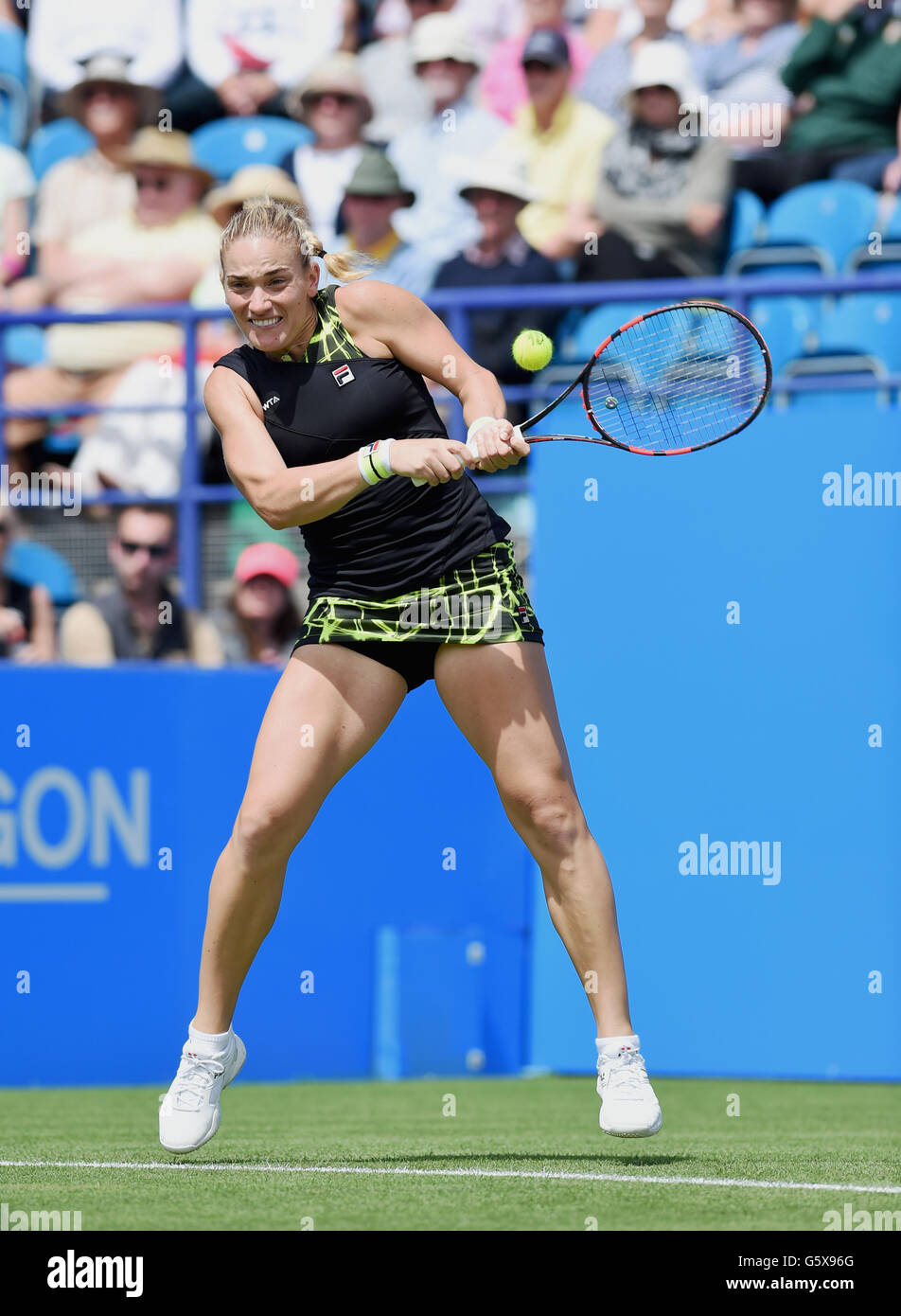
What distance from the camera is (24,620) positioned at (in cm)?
812

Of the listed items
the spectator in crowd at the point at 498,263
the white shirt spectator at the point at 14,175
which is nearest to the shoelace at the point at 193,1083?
the spectator in crowd at the point at 498,263

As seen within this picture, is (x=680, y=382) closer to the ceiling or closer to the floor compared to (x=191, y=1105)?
closer to the ceiling

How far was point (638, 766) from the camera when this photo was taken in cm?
683

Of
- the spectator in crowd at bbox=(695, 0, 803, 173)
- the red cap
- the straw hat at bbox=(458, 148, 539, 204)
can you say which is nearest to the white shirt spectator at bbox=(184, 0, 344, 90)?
the straw hat at bbox=(458, 148, 539, 204)

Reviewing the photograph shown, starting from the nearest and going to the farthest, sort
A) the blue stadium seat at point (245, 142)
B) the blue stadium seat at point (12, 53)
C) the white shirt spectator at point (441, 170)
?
the white shirt spectator at point (441, 170) → the blue stadium seat at point (245, 142) → the blue stadium seat at point (12, 53)

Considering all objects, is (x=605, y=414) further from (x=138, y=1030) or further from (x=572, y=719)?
(x=138, y=1030)

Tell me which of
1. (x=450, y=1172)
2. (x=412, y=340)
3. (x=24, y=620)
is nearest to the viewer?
(x=450, y=1172)

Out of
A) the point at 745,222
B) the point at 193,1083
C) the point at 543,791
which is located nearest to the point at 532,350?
the point at 543,791

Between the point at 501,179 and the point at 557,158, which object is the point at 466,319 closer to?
the point at 501,179

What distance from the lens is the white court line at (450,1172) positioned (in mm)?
3717

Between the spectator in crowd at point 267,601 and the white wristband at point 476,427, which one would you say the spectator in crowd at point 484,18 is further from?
the white wristband at point 476,427

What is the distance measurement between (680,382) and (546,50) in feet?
17.0

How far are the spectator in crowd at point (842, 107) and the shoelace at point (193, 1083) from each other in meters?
6.29
